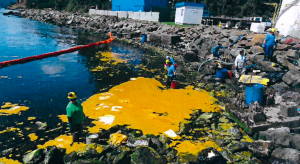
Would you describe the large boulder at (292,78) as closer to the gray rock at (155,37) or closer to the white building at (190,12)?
the gray rock at (155,37)

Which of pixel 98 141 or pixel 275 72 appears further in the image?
pixel 275 72

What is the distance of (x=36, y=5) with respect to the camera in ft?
291

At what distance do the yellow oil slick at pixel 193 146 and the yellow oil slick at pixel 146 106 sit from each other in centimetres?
93

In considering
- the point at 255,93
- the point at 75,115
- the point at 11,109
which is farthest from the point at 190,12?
the point at 75,115

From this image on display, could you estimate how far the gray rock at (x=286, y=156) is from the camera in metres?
5.96

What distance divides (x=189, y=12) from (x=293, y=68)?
22.8m

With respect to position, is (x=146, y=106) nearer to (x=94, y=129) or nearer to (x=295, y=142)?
(x=94, y=129)

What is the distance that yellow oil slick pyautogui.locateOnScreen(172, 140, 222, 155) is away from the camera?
6922 millimetres

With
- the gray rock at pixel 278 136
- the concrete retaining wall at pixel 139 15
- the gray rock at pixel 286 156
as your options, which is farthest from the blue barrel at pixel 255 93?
the concrete retaining wall at pixel 139 15

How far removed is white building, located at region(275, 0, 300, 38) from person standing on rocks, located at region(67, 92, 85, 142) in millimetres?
19552

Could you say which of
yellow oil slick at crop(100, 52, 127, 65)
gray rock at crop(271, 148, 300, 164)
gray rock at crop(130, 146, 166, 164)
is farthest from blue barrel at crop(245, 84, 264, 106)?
yellow oil slick at crop(100, 52, 127, 65)

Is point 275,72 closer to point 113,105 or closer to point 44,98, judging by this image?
point 113,105

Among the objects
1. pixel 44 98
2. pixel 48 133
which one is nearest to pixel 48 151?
pixel 48 133

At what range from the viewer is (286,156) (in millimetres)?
6156
